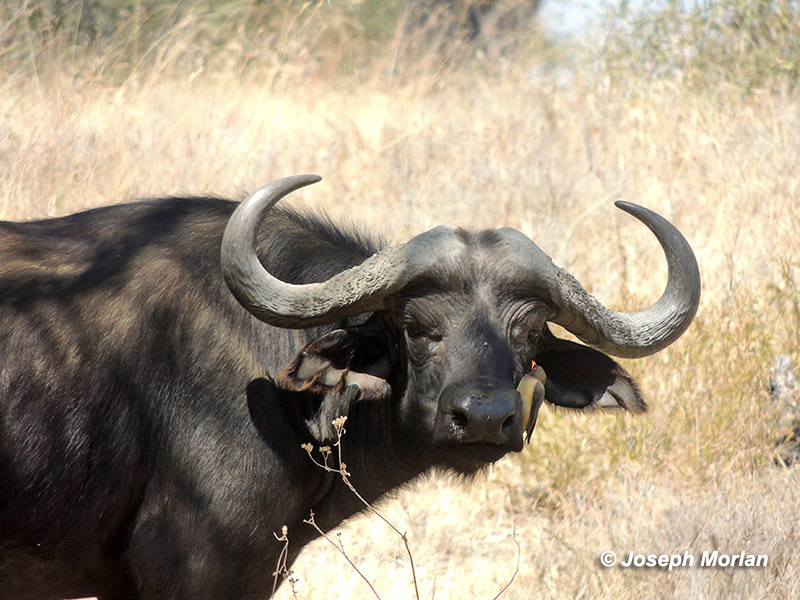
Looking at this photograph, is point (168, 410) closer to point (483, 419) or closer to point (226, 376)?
point (226, 376)

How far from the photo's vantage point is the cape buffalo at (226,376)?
12.2ft

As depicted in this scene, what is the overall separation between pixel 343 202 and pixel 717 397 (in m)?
3.92

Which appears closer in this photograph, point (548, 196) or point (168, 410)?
point (168, 410)

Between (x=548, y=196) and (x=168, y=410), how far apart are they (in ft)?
18.7

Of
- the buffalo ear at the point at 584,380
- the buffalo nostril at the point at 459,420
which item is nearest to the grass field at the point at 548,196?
the buffalo ear at the point at 584,380

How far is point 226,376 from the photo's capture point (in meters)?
3.87

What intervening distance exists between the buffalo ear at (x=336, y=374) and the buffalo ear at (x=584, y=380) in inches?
30.4

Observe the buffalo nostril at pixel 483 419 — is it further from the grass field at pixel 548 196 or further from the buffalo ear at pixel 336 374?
the grass field at pixel 548 196

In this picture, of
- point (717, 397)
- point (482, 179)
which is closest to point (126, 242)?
point (717, 397)

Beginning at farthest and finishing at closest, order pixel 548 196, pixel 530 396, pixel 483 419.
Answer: pixel 548 196
pixel 530 396
pixel 483 419

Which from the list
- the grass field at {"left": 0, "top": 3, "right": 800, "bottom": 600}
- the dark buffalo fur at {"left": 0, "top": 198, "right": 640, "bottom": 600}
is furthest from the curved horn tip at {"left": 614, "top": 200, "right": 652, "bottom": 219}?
the grass field at {"left": 0, "top": 3, "right": 800, "bottom": 600}

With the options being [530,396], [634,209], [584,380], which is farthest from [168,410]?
[634,209]

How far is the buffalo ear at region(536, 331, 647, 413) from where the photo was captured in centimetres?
428

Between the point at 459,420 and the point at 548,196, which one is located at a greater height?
the point at 459,420
